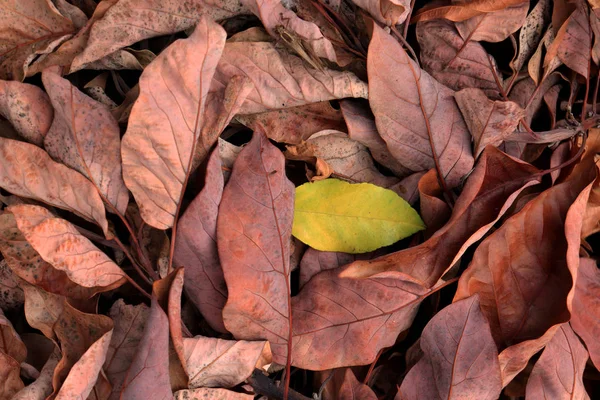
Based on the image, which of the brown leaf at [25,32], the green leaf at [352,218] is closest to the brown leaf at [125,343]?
the green leaf at [352,218]

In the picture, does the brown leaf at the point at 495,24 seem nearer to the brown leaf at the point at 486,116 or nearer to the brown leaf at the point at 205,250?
the brown leaf at the point at 486,116

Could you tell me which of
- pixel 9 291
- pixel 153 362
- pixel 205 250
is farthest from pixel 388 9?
pixel 9 291

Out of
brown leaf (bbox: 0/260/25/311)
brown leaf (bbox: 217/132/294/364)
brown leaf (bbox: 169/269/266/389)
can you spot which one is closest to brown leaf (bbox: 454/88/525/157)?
brown leaf (bbox: 217/132/294/364)

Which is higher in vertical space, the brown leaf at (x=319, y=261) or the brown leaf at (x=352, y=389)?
the brown leaf at (x=319, y=261)

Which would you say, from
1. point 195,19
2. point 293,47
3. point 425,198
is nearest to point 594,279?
point 425,198

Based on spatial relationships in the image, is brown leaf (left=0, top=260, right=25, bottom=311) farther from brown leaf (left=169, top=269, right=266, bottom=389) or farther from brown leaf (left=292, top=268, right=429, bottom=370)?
brown leaf (left=292, top=268, right=429, bottom=370)

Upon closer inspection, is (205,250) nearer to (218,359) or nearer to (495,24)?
(218,359)
